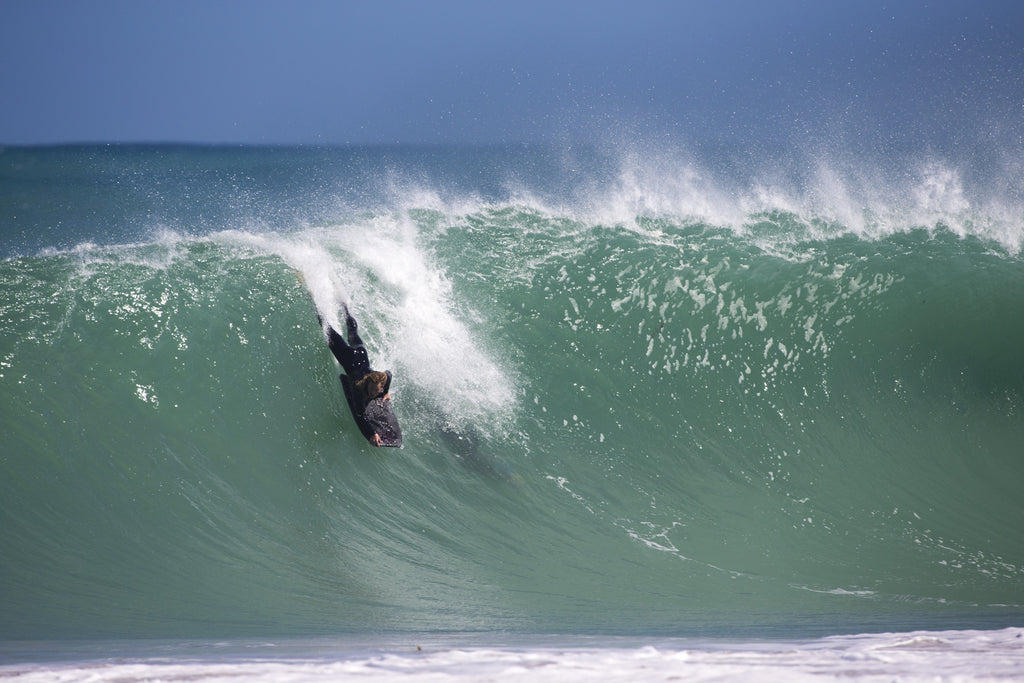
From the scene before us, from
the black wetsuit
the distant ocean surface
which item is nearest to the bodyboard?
the black wetsuit

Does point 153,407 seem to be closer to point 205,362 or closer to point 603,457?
point 205,362

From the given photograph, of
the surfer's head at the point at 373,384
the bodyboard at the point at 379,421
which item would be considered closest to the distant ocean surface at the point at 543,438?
the bodyboard at the point at 379,421

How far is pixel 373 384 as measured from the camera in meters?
4.46

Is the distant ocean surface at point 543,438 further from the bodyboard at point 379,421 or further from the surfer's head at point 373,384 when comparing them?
the surfer's head at point 373,384

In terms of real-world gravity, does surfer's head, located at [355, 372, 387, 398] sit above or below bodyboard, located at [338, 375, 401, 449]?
above

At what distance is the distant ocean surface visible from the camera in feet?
9.85

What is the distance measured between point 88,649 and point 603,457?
296 cm

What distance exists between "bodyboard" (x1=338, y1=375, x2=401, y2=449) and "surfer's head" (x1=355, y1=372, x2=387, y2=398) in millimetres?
48

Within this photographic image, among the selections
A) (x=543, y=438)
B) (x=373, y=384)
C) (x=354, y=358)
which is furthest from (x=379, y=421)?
(x=543, y=438)

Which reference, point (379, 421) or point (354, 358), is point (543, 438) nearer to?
point (379, 421)

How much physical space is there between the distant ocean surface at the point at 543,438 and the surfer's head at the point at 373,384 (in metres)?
0.32

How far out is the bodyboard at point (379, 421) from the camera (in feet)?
14.7

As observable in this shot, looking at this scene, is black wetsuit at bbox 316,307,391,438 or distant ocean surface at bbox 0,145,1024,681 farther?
black wetsuit at bbox 316,307,391,438

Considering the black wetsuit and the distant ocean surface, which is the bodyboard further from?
the distant ocean surface
